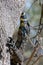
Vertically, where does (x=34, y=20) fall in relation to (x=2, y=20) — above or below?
below

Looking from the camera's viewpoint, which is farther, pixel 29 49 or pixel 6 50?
pixel 29 49

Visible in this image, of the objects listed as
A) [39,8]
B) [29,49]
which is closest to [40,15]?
[39,8]

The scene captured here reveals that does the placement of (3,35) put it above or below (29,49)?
above

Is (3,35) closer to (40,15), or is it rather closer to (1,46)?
(1,46)

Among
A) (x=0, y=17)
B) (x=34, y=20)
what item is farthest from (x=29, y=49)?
(x=0, y=17)

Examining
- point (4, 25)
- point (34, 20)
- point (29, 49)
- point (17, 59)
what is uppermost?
point (4, 25)

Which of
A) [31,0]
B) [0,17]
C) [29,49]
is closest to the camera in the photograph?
[0,17]

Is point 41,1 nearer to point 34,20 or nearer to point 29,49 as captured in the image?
point 34,20

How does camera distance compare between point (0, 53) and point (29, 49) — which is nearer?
point (0, 53)

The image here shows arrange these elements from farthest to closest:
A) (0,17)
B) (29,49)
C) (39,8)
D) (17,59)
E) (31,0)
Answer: (39,8)
(31,0)
(29,49)
(17,59)
(0,17)
